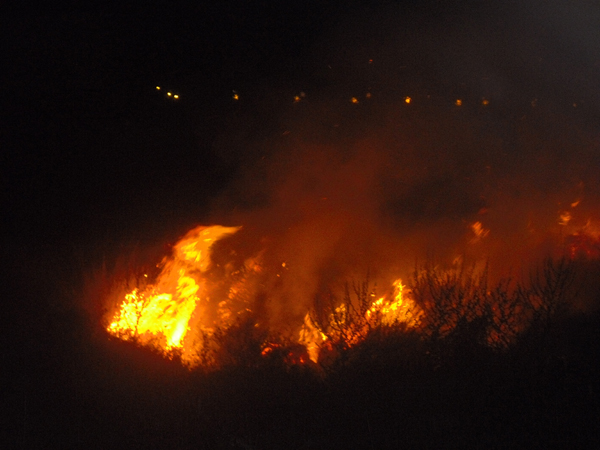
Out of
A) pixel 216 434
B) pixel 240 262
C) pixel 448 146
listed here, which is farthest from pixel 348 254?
pixel 216 434

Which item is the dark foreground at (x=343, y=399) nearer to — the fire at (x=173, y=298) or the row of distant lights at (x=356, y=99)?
the fire at (x=173, y=298)

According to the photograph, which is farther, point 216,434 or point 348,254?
point 348,254

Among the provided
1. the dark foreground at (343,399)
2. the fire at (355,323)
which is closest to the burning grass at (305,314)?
the fire at (355,323)

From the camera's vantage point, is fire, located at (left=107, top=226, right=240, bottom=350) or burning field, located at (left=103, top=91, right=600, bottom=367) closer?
fire, located at (left=107, top=226, right=240, bottom=350)

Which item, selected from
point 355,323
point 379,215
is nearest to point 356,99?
point 379,215

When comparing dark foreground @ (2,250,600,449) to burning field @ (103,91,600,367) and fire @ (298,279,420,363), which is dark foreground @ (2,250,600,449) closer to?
fire @ (298,279,420,363)

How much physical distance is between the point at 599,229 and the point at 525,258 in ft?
4.54

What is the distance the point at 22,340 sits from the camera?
19.7ft

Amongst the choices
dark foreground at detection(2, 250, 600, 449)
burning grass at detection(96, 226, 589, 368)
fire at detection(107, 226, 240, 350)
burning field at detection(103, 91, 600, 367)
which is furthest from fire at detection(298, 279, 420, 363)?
fire at detection(107, 226, 240, 350)

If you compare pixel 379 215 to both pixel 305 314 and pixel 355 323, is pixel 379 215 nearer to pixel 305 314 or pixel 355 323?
pixel 305 314

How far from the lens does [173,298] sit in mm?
7297

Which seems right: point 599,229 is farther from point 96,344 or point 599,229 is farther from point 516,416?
point 96,344

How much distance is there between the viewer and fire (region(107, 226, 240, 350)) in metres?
6.37

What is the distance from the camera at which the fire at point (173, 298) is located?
20.9 feet
